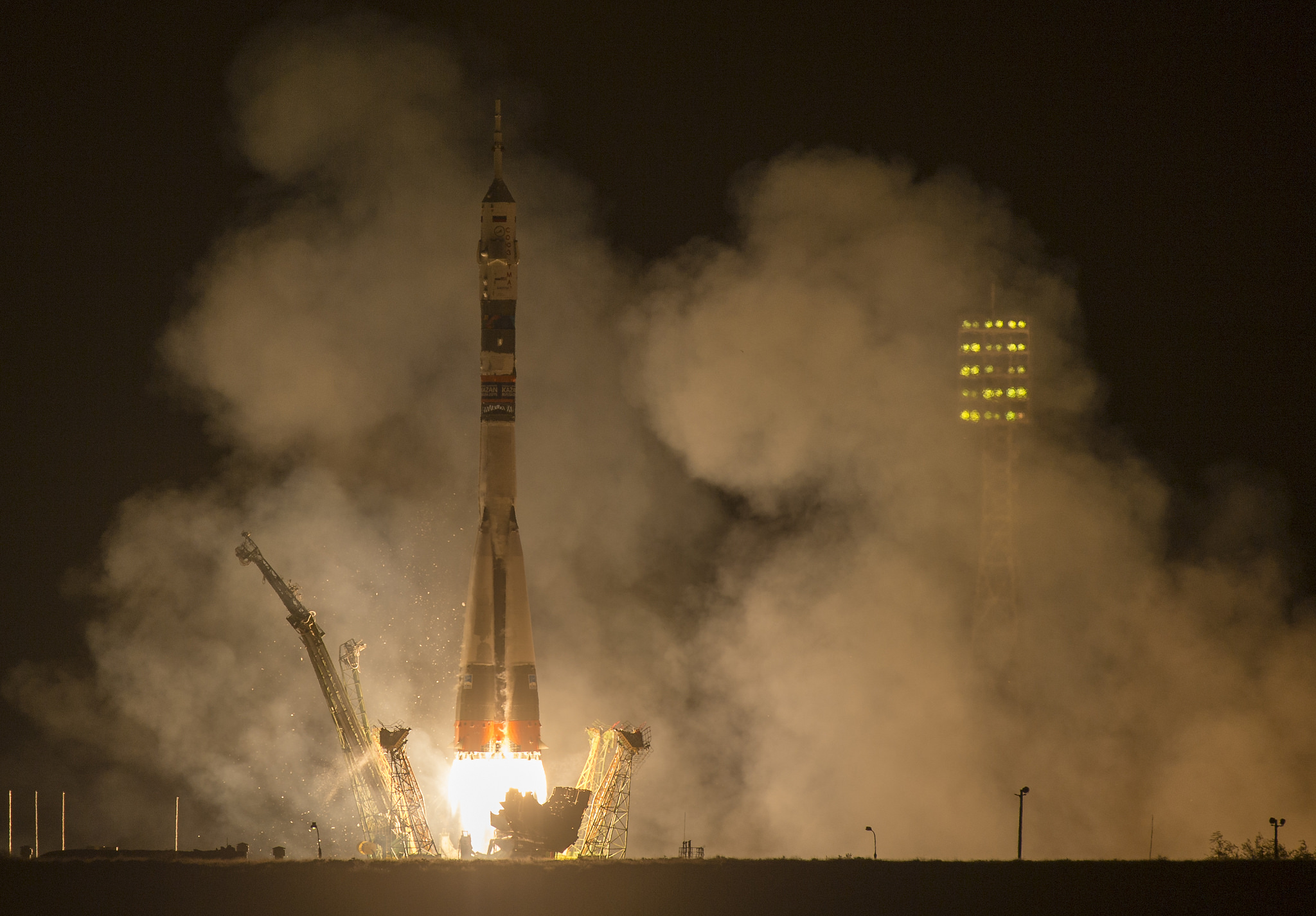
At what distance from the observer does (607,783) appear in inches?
1965

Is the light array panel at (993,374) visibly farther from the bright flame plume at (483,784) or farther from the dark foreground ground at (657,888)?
the bright flame plume at (483,784)

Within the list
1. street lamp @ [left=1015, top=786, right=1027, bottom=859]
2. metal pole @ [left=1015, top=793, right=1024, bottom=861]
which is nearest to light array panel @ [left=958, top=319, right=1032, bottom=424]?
street lamp @ [left=1015, top=786, right=1027, bottom=859]

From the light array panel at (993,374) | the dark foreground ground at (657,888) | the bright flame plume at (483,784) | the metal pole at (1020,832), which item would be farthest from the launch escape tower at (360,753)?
the light array panel at (993,374)

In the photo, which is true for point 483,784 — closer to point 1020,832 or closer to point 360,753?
point 360,753

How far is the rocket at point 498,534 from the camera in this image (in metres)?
51.3

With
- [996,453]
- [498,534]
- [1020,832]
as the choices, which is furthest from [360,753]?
[996,453]

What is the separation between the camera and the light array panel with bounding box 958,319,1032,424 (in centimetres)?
6309

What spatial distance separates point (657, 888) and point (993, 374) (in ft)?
93.3

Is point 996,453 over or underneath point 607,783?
over

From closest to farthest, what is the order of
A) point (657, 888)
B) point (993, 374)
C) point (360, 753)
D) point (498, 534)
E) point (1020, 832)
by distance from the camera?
1. point (657, 888)
2. point (1020, 832)
3. point (498, 534)
4. point (360, 753)
5. point (993, 374)

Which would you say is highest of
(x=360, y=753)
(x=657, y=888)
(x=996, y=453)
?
(x=996, y=453)

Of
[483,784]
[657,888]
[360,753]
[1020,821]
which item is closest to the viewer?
[657,888]

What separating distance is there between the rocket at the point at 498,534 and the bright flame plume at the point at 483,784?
930 mm

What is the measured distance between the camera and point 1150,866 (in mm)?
44625
